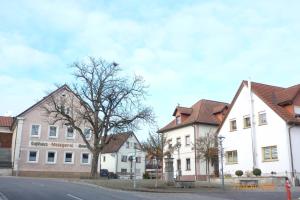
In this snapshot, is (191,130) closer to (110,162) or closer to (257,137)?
(257,137)

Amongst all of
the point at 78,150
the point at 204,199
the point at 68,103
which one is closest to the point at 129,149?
the point at 78,150

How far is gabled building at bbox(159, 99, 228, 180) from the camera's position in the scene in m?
49.4

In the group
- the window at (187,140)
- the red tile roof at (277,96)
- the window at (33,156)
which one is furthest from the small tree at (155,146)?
the window at (33,156)

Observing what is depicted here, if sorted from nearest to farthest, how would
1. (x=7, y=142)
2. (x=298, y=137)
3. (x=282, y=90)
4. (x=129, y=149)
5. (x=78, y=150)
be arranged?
(x=298, y=137), (x=282, y=90), (x=78, y=150), (x=7, y=142), (x=129, y=149)

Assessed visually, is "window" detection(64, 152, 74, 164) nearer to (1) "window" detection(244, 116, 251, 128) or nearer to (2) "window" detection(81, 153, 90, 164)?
(2) "window" detection(81, 153, 90, 164)

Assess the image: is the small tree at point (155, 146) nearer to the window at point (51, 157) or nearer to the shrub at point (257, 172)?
the shrub at point (257, 172)

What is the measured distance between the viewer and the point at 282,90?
4334 cm

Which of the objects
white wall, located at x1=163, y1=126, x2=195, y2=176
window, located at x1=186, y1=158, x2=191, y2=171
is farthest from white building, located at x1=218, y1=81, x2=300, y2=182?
window, located at x1=186, y1=158, x2=191, y2=171

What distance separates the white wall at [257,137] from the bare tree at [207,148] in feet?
4.43

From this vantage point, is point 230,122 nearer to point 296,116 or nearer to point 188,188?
point 296,116

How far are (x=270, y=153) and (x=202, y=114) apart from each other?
14922mm

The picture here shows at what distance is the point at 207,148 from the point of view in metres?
45.2

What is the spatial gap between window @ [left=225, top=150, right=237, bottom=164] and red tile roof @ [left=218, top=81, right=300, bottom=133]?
207 inches

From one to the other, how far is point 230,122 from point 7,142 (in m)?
40.1
